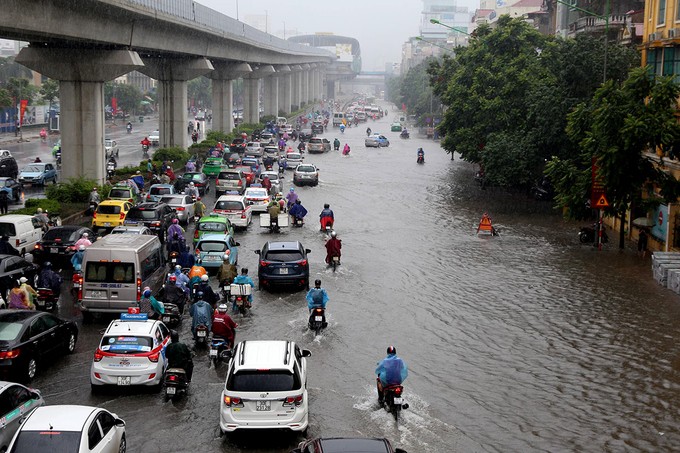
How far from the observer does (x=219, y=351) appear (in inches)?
745

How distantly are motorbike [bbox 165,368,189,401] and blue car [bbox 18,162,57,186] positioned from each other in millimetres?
36925

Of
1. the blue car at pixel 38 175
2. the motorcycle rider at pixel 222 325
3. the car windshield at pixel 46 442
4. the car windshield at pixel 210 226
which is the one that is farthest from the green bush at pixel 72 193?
the car windshield at pixel 46 442

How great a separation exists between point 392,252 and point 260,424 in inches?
828

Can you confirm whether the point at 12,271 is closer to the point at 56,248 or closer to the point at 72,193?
the point at 56,248

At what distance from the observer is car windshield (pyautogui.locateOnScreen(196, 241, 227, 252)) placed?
28.8 m

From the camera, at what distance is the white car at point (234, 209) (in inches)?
1512

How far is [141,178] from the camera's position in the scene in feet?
154

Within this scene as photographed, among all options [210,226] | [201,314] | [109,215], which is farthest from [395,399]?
[109,215]

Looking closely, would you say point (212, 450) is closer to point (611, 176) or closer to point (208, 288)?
point (208, 288)

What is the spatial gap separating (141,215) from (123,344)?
1821cm

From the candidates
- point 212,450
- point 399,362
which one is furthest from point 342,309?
point 212,450

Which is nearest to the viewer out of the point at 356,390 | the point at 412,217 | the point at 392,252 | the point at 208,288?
the point at 356,390

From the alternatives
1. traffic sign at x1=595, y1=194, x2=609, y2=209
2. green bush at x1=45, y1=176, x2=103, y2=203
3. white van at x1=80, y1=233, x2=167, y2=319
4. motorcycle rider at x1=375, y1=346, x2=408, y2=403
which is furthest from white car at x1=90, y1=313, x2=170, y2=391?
green bush at x1=45, y1=176, x2=103, y2=203

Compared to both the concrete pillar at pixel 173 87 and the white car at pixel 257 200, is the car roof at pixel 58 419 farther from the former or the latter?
the concrete pillar at pixel 173 87
